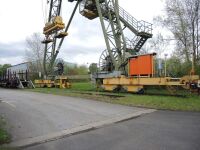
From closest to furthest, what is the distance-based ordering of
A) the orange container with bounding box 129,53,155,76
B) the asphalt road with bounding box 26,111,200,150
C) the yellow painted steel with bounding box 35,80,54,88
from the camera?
1. the asphalt road with bounding box 26,111,200,150
2. the orange container with bounding box 129,53,155,76
3. the yellow painted steel with bounding box 35,80,54,88

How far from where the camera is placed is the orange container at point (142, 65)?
79.7ft

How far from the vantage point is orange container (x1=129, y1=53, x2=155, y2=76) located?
24305 mm

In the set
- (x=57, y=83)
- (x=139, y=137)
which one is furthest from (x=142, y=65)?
(x=57, y=83)

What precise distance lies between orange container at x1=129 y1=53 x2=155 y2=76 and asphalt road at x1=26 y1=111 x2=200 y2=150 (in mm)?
12802

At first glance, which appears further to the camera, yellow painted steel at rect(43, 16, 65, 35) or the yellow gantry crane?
yellow painted steel at rect(43, 16, 65, 35)

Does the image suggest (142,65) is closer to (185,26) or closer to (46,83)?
(185,26)

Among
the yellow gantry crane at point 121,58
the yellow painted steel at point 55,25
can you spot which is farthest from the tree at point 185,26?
the yellow painted steel at point 55,25

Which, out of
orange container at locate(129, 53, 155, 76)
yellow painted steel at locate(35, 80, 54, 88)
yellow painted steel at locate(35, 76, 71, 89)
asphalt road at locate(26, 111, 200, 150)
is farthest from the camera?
yellow painted steel at locate(35, 80, 54, 88)

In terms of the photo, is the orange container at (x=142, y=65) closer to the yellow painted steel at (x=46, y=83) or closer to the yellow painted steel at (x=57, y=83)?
the yellow painted steel at (x=57, y=83)

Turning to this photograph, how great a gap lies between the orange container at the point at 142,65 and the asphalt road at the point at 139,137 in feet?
42.0

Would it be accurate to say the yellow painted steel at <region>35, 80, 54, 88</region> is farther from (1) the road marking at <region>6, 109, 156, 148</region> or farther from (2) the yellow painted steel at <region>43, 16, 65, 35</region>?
(1) the road marking at <region>6, 109, 156, 148</region>

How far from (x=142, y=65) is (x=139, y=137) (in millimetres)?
Result: 16551

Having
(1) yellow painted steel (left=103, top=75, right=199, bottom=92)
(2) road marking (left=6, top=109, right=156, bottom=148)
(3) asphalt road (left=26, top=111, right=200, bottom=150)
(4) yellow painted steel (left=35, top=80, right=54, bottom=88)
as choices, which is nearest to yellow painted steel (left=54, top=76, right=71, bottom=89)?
(4) yellow painted steel (left=35, top=80, right=54, bottom=88)

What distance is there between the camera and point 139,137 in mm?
8953
